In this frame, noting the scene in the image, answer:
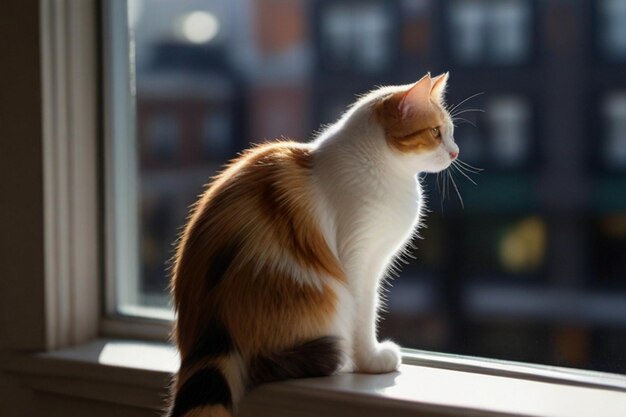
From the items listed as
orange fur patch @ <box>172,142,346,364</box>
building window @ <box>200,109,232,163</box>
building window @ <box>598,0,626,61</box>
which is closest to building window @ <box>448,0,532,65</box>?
Answer: building window @ <box>598,0,626,61</box>

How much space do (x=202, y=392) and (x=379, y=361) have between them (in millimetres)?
282

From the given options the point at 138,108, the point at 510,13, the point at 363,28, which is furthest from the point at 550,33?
the point at 138,108

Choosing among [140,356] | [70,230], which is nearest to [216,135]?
[70,230]

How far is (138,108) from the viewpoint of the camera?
58.2 inches

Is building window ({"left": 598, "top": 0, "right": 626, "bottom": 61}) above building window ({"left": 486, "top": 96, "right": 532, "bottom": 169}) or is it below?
above

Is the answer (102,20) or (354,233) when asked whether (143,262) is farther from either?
(354,233)

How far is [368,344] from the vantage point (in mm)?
1127

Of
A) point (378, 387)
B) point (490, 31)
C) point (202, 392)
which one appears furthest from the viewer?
point (490, 31)

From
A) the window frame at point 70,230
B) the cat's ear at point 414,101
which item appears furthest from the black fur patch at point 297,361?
the cat's ear at point 414,101

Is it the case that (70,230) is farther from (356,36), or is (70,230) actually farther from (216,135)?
(356,36)

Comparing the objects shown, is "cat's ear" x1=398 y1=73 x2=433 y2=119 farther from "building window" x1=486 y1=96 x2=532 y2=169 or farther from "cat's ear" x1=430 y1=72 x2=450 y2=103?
"building window" x1=486 y1=96 x2=532 y2=169

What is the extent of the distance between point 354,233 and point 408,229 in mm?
84

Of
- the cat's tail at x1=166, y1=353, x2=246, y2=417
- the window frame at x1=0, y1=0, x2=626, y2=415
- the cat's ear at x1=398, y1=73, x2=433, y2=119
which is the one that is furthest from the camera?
the window frame at x1=0, y1=0, x2=626, y2=415

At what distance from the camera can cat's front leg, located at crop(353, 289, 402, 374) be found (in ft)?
3.65
